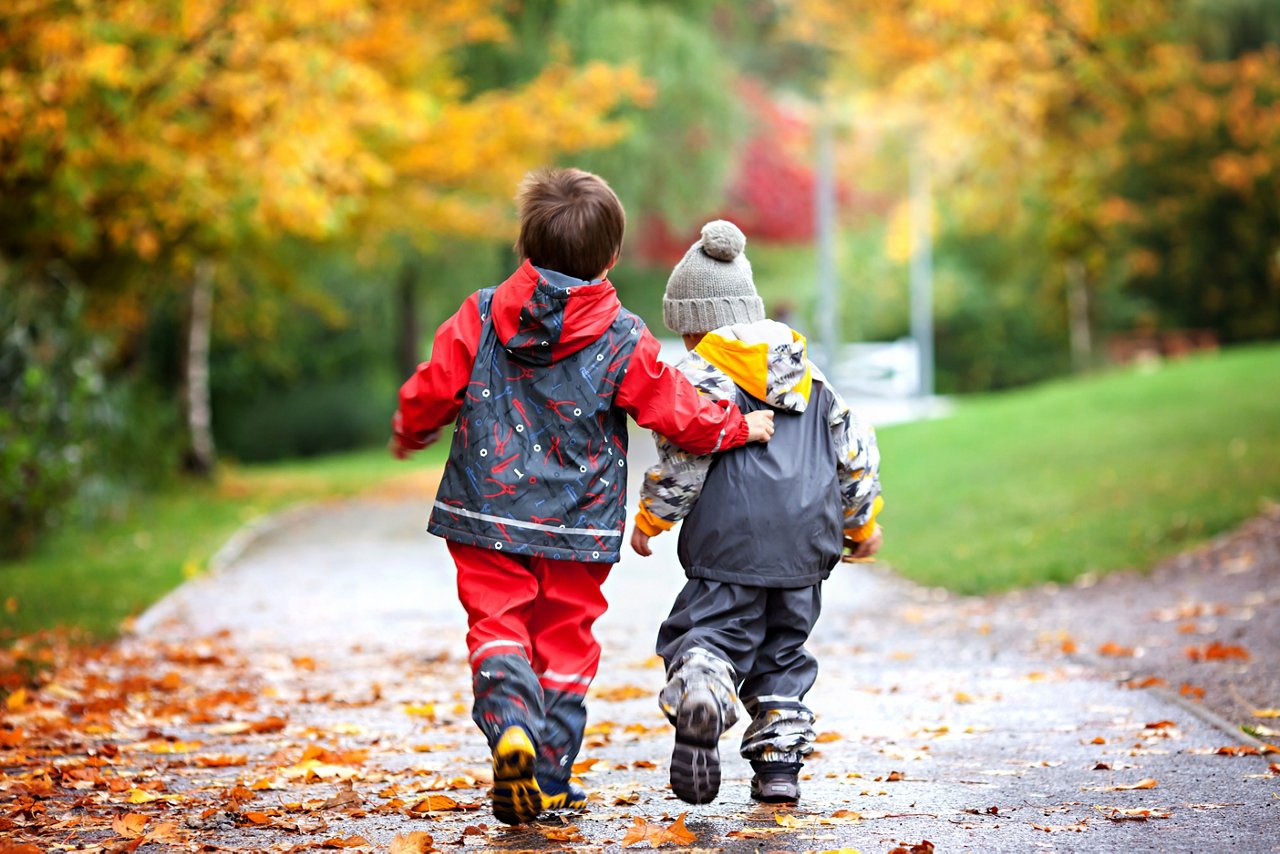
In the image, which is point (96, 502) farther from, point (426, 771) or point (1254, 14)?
point (1254, 14)

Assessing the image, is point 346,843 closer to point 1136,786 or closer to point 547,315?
point 547,315

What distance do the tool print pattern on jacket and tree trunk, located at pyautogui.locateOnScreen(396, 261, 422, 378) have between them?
20221 millimetres

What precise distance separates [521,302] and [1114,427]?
13832 millimetres

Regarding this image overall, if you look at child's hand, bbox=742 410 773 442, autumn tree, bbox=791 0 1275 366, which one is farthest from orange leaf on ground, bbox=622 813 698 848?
autumn tree, bbox=791 0 1275 366

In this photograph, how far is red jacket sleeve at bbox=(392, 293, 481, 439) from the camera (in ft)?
14.1

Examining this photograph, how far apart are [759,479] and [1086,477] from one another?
33.4 ft

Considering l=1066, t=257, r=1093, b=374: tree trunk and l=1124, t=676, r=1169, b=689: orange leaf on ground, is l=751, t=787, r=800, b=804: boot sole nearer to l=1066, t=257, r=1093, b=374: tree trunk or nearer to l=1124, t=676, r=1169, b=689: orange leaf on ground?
l=1124, t=676, r=1169, b=689: orange leaf on ground

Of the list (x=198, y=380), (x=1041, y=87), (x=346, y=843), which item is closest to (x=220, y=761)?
(x=346, y=843)

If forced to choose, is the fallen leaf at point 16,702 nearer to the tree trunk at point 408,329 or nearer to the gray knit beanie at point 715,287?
the gray knit beanie at point 715,287

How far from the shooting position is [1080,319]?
122ft

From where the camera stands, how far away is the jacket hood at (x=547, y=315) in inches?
166

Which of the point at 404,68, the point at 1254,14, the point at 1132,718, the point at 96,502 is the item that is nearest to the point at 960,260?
the point at 1254,14

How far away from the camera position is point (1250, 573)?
930 cm

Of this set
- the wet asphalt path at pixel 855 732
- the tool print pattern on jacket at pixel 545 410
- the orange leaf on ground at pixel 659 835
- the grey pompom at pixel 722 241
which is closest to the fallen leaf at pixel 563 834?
the wet asphalt path at pixel 855 732
